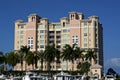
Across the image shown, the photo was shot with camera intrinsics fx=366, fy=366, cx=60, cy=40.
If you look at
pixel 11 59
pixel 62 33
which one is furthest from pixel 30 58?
pixel 62 33

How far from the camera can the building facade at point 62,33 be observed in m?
178

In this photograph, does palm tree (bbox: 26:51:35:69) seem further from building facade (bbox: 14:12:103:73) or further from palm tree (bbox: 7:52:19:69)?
building facade (bbox: 14:12:103:73)

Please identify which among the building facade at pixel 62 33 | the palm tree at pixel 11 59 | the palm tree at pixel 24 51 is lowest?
the palm tree at pixel 11 59

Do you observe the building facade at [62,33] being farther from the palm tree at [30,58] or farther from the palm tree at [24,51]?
the palm tree at [30,58]

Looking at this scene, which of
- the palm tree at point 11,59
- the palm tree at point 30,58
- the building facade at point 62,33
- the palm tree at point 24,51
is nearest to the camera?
the palm tree at point 11,59

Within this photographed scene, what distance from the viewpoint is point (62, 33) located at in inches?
7180

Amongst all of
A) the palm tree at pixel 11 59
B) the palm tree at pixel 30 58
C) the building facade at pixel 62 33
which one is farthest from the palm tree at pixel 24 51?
the building facade at pixel 62 33

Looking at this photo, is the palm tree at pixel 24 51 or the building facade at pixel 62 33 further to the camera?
the building facade at pixel 62 33

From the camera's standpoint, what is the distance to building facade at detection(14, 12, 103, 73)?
177875mm

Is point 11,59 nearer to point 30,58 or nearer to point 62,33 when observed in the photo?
point 30,58

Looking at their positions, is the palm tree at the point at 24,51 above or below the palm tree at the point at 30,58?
above

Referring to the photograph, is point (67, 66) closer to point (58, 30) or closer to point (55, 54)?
point (58, 30)

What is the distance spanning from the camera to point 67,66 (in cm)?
17325

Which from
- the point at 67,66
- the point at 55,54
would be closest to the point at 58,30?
the point at 67,66
